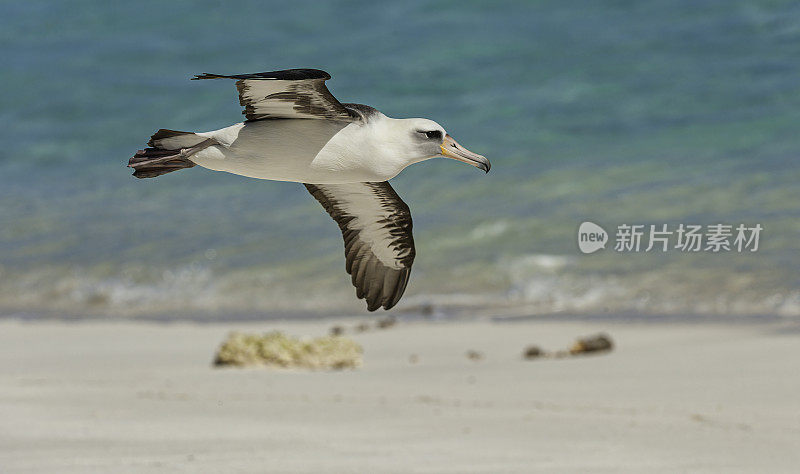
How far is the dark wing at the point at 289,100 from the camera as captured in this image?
4223mm

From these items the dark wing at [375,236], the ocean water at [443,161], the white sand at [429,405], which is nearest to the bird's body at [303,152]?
the dark wing at [375,236]

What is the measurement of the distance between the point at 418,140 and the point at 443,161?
40.6ft

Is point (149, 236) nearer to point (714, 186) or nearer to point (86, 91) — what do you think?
point (714, 186)

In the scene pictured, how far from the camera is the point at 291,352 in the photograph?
347 inches

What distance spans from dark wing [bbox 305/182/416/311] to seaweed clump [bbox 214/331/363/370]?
11.5ft

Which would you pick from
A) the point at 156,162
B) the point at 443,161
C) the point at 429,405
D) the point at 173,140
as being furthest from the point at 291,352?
the point at 443,161

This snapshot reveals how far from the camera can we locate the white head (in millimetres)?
4273

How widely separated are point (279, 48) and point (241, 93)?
19.5m

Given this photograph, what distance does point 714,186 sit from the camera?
14688 mm

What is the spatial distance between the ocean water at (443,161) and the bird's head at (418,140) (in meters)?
6.53

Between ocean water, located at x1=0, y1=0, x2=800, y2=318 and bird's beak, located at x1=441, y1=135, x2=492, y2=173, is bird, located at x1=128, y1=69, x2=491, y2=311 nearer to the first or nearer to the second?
bird's beak, located at x1=441, y1=135, x2=492, y2=173

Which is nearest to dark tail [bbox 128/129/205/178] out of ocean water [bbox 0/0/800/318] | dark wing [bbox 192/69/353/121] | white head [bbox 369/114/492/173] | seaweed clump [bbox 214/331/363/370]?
dark wing [bbox 192/69/353/121]

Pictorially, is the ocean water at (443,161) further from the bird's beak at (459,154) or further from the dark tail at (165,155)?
the dark tail at (165,155)

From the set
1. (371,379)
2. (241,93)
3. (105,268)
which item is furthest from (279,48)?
(241,93)
